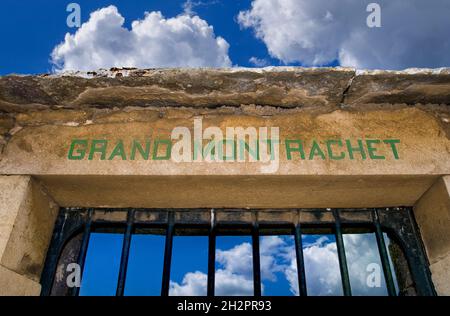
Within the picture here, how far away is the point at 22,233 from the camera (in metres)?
1.78

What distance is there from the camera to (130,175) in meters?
1.82

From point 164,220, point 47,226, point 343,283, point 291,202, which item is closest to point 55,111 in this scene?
point 47,226

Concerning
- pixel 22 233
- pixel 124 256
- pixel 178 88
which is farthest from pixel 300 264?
pixel 22 233

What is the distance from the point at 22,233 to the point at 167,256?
0.74m

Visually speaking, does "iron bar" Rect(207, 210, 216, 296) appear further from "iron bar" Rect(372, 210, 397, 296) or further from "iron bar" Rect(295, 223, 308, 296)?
"iron bar" Rect(372, 210, 397, 296)

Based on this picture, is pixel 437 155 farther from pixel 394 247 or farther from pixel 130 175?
pixel 130 175

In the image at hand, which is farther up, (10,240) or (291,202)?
(291,202)

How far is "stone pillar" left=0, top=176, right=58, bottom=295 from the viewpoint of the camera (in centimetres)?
168

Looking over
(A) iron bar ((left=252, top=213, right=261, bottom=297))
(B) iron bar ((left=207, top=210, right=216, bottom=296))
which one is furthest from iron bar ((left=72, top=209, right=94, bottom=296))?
(A) iron bar ((left=252, top=213, right=261, bottom=297))

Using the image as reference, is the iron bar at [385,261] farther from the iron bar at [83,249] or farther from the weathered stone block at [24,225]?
the weathered stone block at [24,225]

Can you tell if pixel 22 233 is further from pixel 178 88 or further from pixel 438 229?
pixel 438 229

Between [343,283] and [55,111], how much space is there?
1.86m

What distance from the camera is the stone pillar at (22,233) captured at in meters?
1.68
